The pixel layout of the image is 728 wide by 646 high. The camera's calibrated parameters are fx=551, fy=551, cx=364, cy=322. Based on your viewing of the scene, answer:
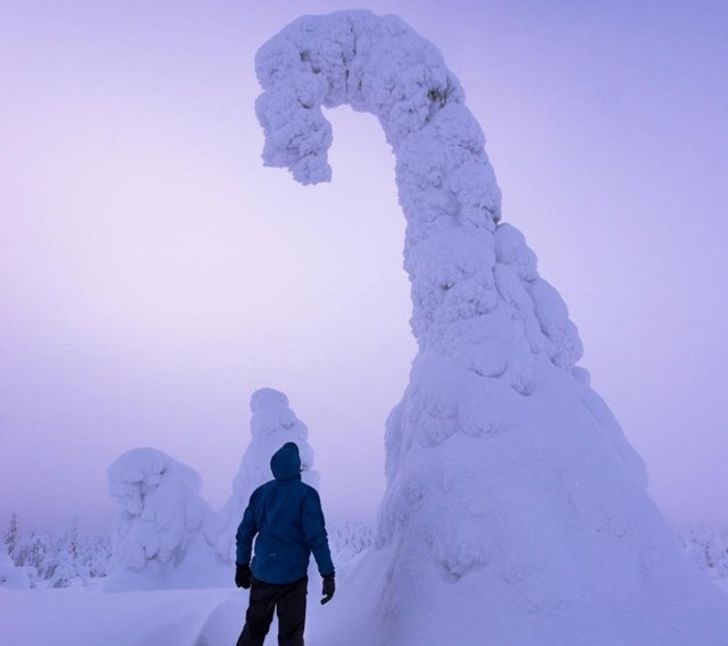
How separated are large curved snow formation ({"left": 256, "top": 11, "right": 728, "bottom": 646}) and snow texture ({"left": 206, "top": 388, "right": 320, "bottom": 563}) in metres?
8.80

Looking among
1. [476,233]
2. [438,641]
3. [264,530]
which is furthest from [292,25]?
[438,641]

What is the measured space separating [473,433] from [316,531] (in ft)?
5.82

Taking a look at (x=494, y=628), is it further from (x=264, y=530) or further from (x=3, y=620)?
(x=3, y=620)

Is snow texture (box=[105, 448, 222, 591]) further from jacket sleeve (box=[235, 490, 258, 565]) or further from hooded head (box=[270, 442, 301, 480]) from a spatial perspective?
hooded head (box=[270, 442, 301, 480])

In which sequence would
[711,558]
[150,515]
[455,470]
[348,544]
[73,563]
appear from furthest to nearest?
A: [348,544], [73,563], [711,558], [150,515], [455,470]

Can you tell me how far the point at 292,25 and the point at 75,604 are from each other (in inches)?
284

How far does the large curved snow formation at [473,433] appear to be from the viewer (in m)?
4.24

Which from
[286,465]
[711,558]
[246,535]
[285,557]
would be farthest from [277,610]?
[711,558]

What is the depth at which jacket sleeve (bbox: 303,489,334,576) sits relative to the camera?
3.97 m

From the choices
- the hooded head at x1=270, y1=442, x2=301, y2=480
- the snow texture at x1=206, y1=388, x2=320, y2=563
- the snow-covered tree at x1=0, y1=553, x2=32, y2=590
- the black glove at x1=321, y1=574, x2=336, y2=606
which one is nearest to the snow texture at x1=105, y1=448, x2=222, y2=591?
the snow texture at x1=206, y1=388, x2=320, y2=563

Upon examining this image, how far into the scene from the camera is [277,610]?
13.3ft

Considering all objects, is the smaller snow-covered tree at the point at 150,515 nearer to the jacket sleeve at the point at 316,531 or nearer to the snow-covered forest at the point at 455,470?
the snow-covered forest at the point at 455,470

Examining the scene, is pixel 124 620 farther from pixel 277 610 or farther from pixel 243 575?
pixel 277 610

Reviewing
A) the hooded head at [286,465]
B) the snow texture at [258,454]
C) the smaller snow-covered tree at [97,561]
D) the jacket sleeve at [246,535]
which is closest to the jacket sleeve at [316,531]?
the hooded head at [286,465]
